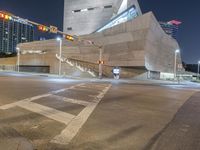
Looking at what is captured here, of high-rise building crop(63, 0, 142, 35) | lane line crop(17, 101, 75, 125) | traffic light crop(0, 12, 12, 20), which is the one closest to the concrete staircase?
high-rise building crop(63, 0, 142, 35)

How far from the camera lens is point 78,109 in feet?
31.3

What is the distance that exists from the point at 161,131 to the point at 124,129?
0.99 m

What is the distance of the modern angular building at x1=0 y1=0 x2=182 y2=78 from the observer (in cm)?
4769

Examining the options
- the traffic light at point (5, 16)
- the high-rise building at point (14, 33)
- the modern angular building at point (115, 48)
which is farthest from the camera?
the high-rise building at point (14, 33)

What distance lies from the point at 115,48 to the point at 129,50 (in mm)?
4317

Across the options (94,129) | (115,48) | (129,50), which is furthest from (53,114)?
(115,48)

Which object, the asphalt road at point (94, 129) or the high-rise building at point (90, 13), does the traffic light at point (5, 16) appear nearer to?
the asphalt road at point (94, 129)

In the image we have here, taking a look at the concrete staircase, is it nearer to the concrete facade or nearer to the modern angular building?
the modern angular building

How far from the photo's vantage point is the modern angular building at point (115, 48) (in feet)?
156

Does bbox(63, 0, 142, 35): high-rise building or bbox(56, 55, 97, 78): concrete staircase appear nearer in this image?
bbox(56, 55, 97, 78): concrete staircase

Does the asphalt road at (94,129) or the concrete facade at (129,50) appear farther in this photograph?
the concrete facade at (129,50)

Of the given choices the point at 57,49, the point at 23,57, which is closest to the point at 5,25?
the point at 23,57

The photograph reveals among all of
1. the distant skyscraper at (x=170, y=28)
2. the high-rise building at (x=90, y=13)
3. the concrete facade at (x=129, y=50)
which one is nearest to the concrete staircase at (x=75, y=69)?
the concrete facade at (x=129, y=50)

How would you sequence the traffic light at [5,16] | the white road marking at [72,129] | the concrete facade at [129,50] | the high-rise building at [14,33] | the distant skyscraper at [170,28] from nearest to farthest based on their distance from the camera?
1. the white road marking at [72,129]
2. the traffic light at [5,16]
3. the concrete facade at [129,50]
4. the high-rise building at [14,33]
5. the distant skyscraper at [170,28]
